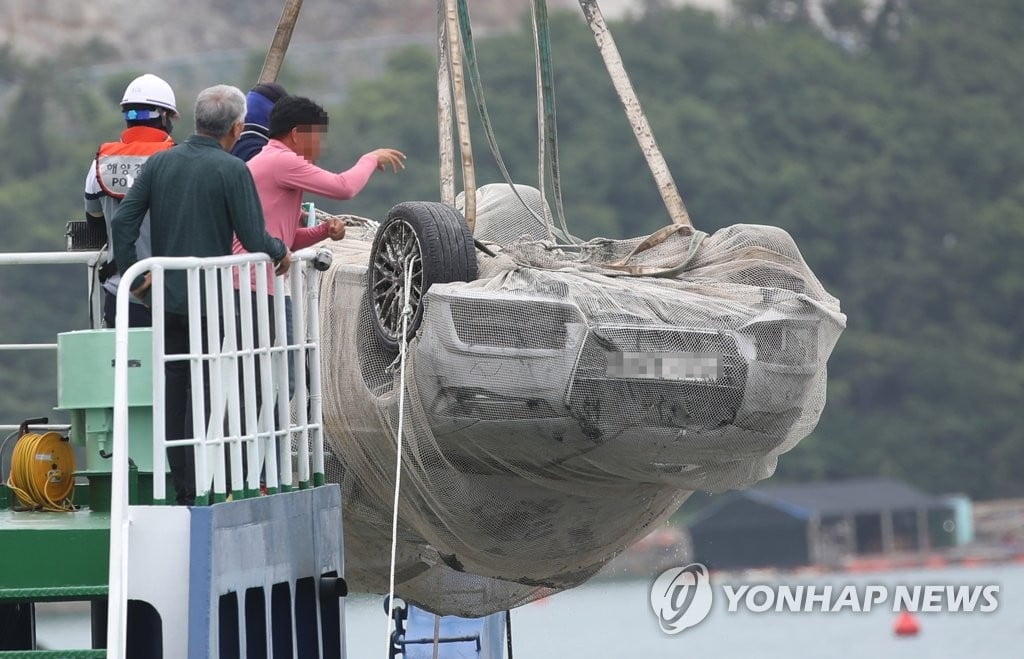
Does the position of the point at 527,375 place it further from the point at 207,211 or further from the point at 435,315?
the point at 207,211

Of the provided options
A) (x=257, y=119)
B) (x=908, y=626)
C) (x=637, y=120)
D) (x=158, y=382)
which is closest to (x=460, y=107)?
(x=637, y=120)

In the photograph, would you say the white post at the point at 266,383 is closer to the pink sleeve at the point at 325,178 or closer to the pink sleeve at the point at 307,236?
the pink sleeve at the point at 325,178

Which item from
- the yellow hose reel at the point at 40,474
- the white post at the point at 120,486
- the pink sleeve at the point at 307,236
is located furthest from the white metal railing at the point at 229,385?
the yellow hose reel at the point at 40,474

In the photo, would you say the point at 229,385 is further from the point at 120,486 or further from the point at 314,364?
the point at 314,364

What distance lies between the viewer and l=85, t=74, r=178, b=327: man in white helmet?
892cm

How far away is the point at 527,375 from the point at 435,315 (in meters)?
0.49

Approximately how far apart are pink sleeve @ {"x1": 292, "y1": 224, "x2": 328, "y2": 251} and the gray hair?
118 cm

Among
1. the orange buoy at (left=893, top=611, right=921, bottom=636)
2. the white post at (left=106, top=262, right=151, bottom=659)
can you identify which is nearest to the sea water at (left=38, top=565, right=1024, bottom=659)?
the orange buoy at (left=893, top=611, right=921, bottom=636)

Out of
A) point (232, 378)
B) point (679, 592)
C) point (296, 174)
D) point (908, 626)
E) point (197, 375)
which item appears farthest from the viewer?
point (908, 626)

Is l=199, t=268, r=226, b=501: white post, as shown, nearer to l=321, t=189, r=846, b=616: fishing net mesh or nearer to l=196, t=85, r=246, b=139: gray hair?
l=196, t=85, r=246, b=139: gray hair

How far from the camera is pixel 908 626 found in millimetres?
50281

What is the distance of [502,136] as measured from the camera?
80250mm

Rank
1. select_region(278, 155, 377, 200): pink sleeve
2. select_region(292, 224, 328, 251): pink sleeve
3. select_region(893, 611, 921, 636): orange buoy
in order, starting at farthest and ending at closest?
1. select_region(893, 611, 921, 636): orange buoy
2. select_region(292, 224, 328, 251): pink sleeve
3. select_region(278, 155, 377, 200): pink sleeve

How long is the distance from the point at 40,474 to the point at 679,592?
26.1 feet
